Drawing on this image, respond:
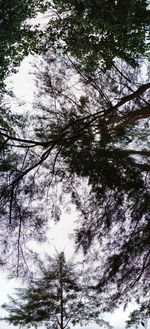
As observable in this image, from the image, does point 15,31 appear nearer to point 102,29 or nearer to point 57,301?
point 102,29

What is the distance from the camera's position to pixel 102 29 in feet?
19.1

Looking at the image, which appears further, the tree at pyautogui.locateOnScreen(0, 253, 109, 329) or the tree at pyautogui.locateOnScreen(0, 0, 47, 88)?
the tree at pyautogui.locateOnScreen(0, 253, 109, 329)

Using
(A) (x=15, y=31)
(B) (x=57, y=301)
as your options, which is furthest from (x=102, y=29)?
(B) (x=57, y=301)

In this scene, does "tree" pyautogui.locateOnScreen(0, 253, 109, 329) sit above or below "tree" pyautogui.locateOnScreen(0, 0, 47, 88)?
below

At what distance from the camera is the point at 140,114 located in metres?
6.49

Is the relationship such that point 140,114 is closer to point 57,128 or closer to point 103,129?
point 103,129

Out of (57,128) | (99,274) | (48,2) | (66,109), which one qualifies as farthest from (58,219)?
(48,2)

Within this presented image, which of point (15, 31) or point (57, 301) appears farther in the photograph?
point (57, 301)

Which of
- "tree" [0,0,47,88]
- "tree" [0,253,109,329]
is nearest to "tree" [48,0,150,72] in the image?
"tree" [0,0,47,88]

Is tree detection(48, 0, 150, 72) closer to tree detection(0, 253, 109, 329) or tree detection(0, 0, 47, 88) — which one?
tree detection(0, 0, 47, 88)

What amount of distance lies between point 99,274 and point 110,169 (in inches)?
83.3

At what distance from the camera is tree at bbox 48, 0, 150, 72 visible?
519cm

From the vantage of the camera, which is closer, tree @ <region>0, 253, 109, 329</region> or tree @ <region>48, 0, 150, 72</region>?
tree @ <region>48, 0, 150, 72</region>

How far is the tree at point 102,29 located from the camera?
519 cm
